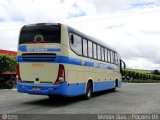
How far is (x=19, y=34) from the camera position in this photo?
635 inches

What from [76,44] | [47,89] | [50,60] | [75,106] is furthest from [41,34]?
[75,106]

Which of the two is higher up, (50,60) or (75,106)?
(50,60)

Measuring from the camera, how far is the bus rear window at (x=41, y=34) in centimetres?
1533

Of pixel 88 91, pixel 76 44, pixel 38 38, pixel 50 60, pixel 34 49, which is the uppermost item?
pixel 38 38

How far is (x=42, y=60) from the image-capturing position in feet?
50.1

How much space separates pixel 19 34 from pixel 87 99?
4893mm

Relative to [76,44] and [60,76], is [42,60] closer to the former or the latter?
[60,76]

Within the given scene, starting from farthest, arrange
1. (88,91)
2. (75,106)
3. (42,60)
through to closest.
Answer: (88,91) → (42,60) → (75,106)

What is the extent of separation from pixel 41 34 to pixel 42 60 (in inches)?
45.2

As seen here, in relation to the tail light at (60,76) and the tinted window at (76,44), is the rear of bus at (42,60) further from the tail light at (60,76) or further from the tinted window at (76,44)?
the tinted window at (76,44)

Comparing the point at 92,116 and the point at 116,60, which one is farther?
the point at 116,60

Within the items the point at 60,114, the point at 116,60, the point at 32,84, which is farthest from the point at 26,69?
the point at 116,60

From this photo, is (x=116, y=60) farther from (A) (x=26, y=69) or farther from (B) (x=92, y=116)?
(B) (x=92, y=116)

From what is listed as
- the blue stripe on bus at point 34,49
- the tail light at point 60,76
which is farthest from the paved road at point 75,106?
the blue stripe on bus at point 34,49
